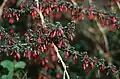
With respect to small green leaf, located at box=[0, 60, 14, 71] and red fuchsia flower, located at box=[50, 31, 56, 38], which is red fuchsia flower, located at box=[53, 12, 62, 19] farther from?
red fuchsia flower, located at box=[50, 31, 56, 38]

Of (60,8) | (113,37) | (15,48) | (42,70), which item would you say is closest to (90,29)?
(113,37)

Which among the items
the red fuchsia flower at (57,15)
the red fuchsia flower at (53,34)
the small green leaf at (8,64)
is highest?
the red fuchsia flower at (57,15)

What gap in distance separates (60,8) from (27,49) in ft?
1.05

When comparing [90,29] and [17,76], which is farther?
[90,29]


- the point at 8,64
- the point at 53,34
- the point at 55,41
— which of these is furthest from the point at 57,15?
the point at 53,34

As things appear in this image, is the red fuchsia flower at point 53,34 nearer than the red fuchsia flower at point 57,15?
Yes

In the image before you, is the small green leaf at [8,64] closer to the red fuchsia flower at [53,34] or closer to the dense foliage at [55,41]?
the dense foliage at [55,41]

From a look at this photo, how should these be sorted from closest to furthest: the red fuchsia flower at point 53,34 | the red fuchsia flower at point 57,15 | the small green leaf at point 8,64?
the red fuchsia flower at point 53,34, the small green leaf at point 8,64, the red fuchsia flower at point 57,15

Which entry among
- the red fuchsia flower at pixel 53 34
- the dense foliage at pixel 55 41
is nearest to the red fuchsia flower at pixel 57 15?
the dense foliage at pixel 55 41

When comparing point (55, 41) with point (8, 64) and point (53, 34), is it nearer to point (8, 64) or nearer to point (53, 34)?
point (53, 34)

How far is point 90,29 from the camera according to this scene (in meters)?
3.00

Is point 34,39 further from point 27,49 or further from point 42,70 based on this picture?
point 42,70

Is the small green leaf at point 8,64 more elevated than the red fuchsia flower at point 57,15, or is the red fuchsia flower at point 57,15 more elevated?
the red fuchsia flower at point 57,15

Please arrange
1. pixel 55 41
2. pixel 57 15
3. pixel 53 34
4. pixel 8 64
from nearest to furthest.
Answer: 1. pixel 53 34
2. pixel 55 41
3. pixel 8 64
4. pixel 57 15
